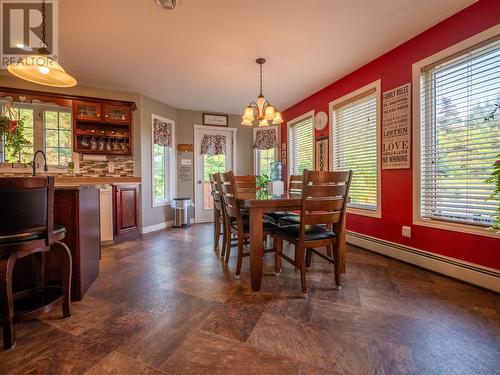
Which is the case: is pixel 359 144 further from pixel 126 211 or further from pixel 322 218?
pixel 126 211

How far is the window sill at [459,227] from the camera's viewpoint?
6.66ft

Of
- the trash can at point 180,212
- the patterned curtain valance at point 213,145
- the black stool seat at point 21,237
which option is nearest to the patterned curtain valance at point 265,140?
the patterned curtain valance at point 213,145

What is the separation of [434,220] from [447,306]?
994 mm

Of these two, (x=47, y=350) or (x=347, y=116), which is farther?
(x=347, y=116)

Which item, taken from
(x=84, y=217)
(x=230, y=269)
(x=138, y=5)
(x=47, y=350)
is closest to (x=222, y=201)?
(x=230, y=269)

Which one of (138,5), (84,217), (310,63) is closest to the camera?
(84,217)

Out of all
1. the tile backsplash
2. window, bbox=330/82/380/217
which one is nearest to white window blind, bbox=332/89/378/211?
window, bbox=330/82/380/217

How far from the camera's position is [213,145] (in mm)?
5504

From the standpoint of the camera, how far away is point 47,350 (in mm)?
1318

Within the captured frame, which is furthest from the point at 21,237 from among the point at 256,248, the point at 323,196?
the point at 323,196

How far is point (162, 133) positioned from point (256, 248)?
370 cm

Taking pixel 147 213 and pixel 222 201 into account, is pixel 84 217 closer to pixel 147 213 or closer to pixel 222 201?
pixel 222 201

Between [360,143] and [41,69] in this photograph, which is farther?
[360,143]

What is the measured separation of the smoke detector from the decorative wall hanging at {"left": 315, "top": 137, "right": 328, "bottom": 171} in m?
2.87
